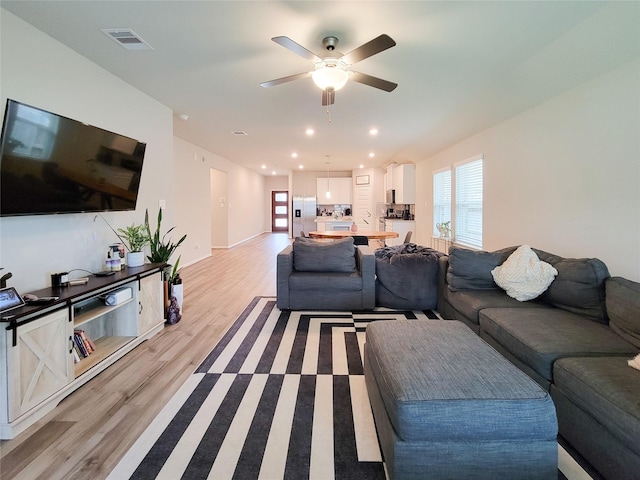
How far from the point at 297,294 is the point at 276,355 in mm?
1163

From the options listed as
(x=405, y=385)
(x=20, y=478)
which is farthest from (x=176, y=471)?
(x=405, y=385)

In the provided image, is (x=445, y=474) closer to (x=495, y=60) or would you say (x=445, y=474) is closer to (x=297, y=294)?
(x=297, y=294)

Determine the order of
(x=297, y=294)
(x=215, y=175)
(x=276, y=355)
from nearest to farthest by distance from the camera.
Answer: (x=276, y=355)
(x=297, y=294)
(x=215, y=175)

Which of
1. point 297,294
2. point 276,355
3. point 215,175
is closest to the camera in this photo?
point 276,355

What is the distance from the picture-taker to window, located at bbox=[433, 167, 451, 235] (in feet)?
21.4

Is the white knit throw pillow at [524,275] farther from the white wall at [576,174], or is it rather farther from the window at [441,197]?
the window at [441,197]

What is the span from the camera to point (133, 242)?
10.6 feet

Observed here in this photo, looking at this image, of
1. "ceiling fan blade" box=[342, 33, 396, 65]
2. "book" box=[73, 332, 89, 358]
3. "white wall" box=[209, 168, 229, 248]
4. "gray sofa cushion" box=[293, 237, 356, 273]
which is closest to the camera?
"ceiling fan blade" box=[342, 33, 396, 65]

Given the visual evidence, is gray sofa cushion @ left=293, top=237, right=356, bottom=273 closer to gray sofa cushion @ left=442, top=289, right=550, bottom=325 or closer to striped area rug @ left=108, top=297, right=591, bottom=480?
striped area rug @ left=108, top=297, right=591, bottom=480

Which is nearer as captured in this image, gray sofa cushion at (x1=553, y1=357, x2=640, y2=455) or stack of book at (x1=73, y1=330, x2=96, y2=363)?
gray sofa cushion at (x1=553, y1=357, x2=640, y2=455)

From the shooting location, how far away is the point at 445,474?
4.56ft

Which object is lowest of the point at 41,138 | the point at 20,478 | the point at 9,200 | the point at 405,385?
the point at 20,478

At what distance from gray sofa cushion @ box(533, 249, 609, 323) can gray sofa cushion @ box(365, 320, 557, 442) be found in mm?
1237

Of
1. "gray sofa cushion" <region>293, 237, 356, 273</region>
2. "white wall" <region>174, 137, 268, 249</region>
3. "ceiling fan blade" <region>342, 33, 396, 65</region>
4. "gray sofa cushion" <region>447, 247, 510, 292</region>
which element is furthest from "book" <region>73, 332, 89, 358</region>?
"white wall" <region>174, 137, 268, 249</region>
